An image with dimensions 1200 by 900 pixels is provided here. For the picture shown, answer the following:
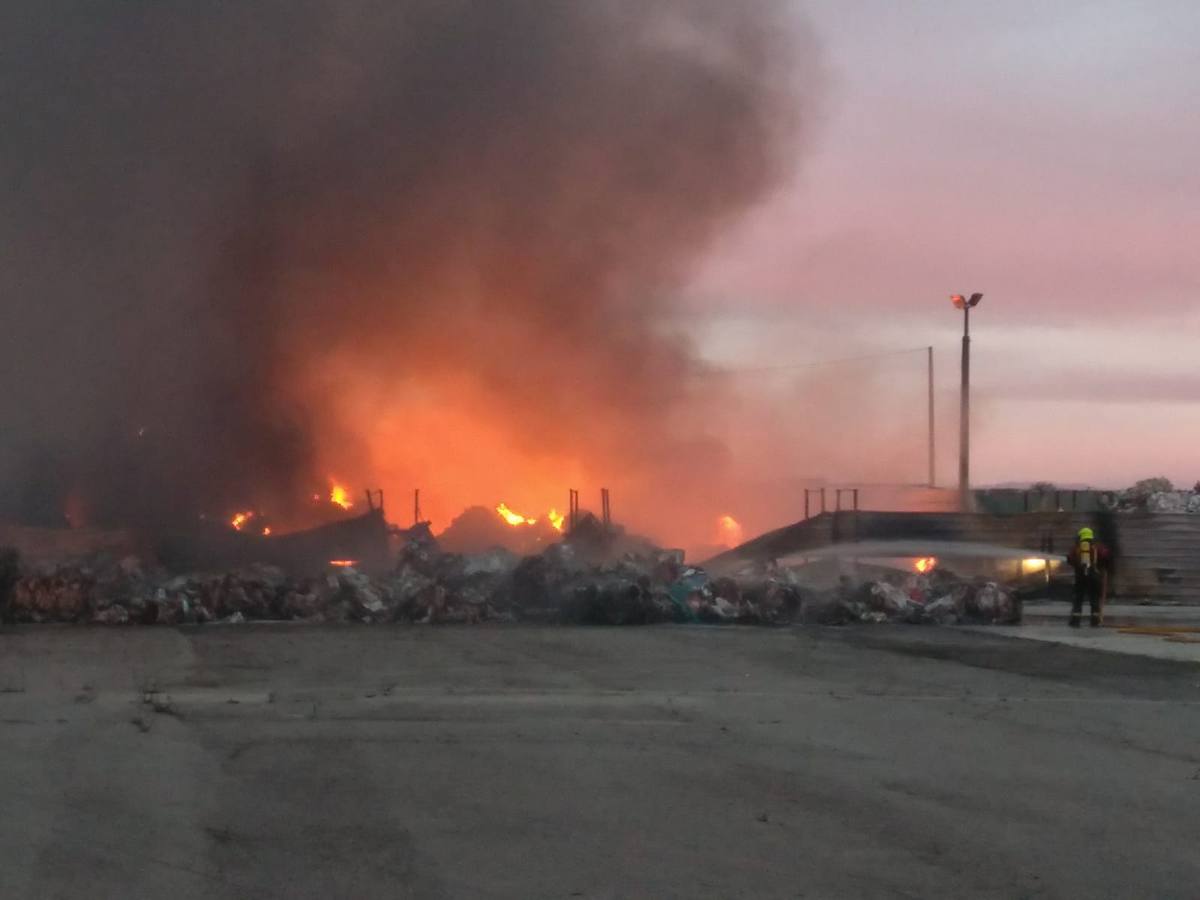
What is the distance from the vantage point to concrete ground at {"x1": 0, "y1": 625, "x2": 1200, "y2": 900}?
5520 mm

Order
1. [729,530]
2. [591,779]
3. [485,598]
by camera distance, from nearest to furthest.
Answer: [591,779]
[485,598]
[729,530]

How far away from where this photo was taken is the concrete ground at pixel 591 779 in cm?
552

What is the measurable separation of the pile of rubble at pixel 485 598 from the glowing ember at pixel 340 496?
32.4 feet

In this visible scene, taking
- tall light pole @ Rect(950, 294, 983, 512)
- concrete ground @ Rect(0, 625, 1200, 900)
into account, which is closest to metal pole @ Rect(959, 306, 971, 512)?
tall light pole @ Rect(950, 294, 983, 512)

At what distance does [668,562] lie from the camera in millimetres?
22047

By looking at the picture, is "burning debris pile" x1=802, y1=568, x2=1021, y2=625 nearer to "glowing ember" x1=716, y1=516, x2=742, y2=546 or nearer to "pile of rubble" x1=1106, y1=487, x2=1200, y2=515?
"pile of rubble" x1=1106, y1=487, x2=1200, y2=515

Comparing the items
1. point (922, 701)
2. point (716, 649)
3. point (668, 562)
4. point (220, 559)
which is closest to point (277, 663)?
point (716, 649)

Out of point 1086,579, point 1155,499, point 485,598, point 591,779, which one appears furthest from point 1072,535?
point 591,779

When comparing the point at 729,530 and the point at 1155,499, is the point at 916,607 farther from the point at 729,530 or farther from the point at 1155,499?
the point at 729,530

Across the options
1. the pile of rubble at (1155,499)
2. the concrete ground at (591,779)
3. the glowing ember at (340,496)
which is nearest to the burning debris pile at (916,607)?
the concrete ground at (591,779)

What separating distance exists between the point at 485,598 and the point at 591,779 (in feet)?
40.0

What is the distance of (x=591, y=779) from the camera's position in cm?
729

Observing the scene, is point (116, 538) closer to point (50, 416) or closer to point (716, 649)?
point (50, 416)

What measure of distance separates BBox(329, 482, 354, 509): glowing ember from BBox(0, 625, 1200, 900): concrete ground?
17332mm
